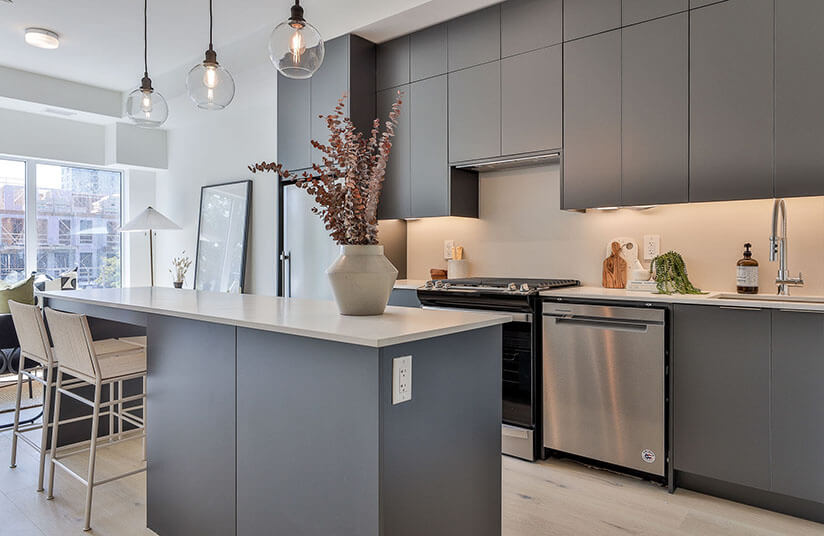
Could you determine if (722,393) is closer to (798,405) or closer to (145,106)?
(798,405)

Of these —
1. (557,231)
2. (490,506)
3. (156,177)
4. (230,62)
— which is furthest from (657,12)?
(156,177)

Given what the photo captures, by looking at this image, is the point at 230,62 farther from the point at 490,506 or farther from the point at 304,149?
the point at 490,506

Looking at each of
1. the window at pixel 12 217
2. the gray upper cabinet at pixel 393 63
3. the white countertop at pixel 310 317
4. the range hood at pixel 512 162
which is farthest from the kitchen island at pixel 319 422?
the window at pixel 12 217

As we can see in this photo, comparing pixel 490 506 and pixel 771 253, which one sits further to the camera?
pixel 771 253

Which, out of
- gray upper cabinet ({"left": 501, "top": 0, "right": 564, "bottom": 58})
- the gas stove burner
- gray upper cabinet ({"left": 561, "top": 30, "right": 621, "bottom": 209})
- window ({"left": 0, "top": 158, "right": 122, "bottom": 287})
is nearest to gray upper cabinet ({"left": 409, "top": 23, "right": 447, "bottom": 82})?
gray upper cabinet ({"left": 501, "top": 0, "right": 564, "bottom": 58})

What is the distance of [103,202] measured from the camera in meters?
6.73

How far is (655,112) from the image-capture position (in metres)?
2.90

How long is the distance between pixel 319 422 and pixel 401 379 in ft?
0.98

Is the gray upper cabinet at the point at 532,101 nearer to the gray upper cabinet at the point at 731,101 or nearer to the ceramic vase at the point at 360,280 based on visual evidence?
the gray upper cabinet at the point at 731,101

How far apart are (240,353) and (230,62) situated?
3.69 metres

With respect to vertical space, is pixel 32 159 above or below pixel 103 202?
above

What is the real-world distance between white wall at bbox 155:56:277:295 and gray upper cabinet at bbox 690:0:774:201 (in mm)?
3306

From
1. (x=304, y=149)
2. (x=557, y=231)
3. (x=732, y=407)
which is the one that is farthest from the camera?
(x=304, y=149)

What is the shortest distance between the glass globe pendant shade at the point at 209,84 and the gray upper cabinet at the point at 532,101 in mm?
1752
